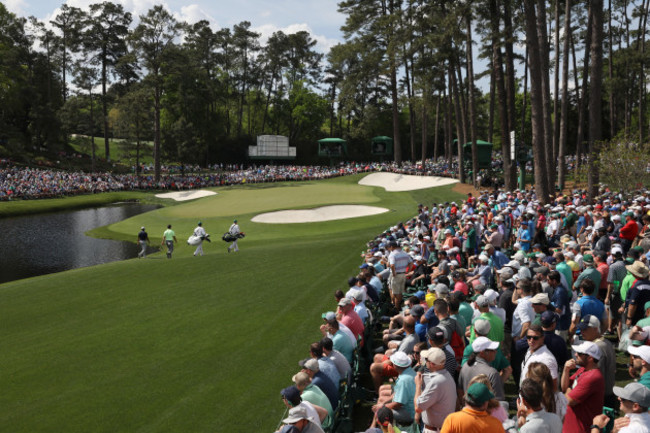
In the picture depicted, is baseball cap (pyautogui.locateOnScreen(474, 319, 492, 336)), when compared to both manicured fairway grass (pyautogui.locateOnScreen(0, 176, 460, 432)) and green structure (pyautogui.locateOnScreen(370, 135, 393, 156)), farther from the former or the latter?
green structure (pyautogui.locateOnScreen(370, 135, 393, 156))

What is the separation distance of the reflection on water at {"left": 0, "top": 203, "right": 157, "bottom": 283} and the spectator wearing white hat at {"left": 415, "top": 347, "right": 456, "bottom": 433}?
2428cm

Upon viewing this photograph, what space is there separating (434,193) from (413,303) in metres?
32.8

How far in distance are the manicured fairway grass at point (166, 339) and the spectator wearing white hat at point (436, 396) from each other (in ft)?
10.8

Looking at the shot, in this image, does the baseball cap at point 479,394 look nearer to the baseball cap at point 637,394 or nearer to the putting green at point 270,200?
the baseball cap at point 637,394

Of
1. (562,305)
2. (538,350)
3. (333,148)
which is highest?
(333,148)

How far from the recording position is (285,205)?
39.7m

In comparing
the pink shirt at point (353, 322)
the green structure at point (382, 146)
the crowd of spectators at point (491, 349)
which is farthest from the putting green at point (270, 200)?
the pink shirt at point (353, 322)

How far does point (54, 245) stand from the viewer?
31.8m

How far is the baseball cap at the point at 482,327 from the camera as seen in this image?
243 inches

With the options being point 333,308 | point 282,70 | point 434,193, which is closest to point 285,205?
point 434,193

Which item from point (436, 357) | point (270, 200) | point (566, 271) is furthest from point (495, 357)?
point (270, 200)

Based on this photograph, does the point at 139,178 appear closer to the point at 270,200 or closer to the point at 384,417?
the point at 270,200

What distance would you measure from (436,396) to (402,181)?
45.7 meters

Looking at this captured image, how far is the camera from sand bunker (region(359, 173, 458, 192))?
45656 mm
